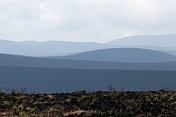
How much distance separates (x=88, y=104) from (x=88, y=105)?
0.16 metres

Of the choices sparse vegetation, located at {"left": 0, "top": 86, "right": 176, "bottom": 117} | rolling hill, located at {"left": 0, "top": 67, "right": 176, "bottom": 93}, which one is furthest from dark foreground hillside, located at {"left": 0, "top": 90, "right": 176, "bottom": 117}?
rolling hill, located at {"left": 0, "top": 67, "right": 176, "bottom": 93}

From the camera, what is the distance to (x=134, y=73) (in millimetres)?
117875

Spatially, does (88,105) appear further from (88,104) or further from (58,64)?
(58,64)

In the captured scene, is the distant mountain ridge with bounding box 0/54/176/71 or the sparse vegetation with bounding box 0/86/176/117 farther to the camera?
the distant mountain ridge with bounding box 0/54/176/71

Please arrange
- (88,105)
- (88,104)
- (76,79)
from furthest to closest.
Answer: (76,79) → (88,104) → (88,105)

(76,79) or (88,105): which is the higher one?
(88,105)

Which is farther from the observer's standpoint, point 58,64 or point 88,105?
point 58,64

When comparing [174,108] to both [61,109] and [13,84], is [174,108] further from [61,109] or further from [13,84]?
[13,84]

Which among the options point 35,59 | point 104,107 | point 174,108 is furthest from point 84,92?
point 35,59

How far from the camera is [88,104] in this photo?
46.0 feet

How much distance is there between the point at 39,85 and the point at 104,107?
336 feet

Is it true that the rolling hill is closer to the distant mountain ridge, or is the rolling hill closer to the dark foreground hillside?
the distant mountain ridge

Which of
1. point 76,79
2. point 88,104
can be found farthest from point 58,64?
point 88,104

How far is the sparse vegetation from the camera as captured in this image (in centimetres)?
1228
